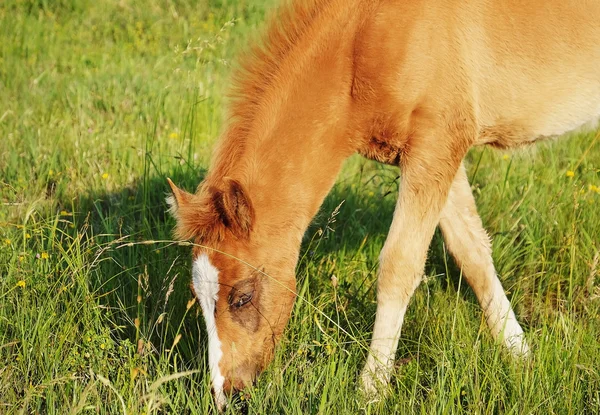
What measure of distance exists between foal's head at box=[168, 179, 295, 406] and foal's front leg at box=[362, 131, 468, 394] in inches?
21.5

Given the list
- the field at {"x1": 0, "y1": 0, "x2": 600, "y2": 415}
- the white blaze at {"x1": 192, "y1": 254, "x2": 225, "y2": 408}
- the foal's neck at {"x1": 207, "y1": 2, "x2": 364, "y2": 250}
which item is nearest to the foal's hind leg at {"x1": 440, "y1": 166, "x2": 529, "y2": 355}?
the field at {"x1": 0, "y1": 0, "x2": 600, "y2": 415}

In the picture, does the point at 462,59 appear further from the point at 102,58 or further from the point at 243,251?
the point at 102,58

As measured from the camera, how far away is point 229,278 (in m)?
3.28

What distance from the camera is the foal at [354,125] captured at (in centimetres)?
331

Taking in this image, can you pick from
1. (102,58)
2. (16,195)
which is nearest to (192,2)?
(102,58)

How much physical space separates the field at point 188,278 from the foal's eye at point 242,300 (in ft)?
0.80

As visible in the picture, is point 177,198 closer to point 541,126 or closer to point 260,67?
point 260,67

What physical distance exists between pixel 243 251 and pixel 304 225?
389mm

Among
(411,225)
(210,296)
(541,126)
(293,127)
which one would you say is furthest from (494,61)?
(210,296)

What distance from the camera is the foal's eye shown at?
3.31 meters

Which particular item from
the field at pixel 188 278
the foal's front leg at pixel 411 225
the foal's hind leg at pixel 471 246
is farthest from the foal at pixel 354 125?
the foal's hind leg at pixel 471 246

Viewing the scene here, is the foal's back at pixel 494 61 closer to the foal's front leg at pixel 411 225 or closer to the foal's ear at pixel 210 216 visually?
the foal's front leg at pixel 411 225

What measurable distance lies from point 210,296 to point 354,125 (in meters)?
1.06

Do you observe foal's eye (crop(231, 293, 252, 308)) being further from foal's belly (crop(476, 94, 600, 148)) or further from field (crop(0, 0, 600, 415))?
foal's belly (crop(476, 94, 600, 148))
